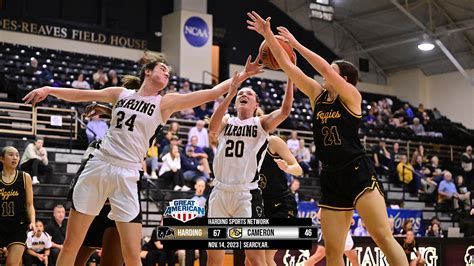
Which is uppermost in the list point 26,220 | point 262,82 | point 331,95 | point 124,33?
point 124,33

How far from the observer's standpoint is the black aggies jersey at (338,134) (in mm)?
5816

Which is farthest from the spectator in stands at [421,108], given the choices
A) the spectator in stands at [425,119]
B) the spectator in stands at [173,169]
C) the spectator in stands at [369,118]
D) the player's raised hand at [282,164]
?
the player's raised hand at [282,164]

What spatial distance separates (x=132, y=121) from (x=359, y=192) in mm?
1859

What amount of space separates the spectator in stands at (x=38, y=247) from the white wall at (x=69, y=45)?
11684mm

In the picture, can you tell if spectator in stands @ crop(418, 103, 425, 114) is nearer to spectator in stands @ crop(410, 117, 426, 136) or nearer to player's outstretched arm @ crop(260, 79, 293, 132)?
spectator in stands @ crop(410, 117, 426, 136)

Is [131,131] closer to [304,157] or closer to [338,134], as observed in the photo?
[338,134]

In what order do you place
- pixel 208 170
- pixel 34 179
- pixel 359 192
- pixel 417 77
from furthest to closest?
pixel 417 77 < pixel 208 170 < pixel 34 179 < pixel 359 192

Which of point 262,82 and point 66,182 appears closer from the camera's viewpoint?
point 66,182

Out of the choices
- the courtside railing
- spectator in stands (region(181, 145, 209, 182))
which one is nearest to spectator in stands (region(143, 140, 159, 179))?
spectator in stands (region(181, 145, 209, 182))

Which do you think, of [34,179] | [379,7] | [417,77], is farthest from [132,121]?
[417,77]

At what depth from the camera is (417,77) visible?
2964 cm

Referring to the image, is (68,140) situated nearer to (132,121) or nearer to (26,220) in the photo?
(26,220)

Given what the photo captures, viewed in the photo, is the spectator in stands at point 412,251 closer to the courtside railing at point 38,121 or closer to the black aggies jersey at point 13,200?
the black aggies jersey at point 13,200

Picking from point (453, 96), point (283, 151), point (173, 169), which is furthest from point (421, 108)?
point (283, 151)
